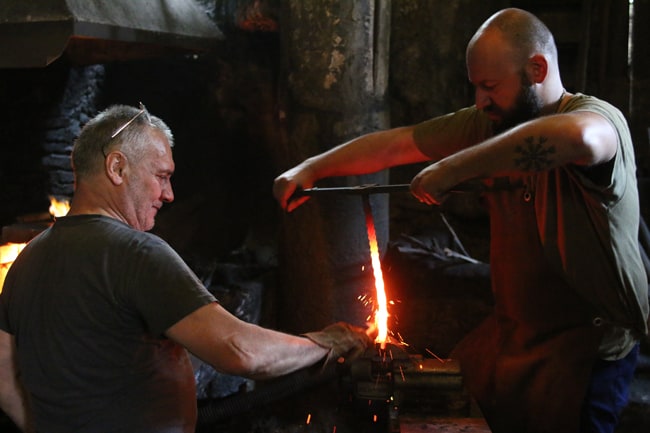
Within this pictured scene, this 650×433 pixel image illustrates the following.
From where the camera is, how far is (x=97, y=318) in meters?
2.11

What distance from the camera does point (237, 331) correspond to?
209cm

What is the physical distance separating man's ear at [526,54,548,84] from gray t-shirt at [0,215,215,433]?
1.65 metres

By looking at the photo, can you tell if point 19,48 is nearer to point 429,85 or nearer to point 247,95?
point 247,95

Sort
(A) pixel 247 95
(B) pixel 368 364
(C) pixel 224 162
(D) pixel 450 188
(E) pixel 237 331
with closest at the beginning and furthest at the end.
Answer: (E) pixel 237 331, (B) pixel 368 364, (D) pixel 450 188, (A) pixel 247 95, (C) pixel 224 162

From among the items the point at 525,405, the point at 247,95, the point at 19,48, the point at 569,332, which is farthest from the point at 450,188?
the point at 247,95

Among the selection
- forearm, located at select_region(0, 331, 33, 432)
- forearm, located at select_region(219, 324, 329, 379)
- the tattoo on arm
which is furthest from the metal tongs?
forearm, located at select_region(0, 331, 33, 432)

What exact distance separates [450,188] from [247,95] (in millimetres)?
4570

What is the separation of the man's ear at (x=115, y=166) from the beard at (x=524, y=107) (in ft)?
5.23

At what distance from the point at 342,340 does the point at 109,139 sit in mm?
1078

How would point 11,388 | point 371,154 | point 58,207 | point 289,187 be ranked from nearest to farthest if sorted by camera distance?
point 11,388 < point 289,187 < point 371,154 < point 58,207

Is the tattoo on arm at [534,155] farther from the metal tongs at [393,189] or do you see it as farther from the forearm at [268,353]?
the forearm at [268,353]

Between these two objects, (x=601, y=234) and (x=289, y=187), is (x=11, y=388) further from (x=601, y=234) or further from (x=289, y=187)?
(x=601, y=234)

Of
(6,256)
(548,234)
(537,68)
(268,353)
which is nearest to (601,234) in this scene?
(548,234)

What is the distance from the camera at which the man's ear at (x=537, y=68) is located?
112 inches
